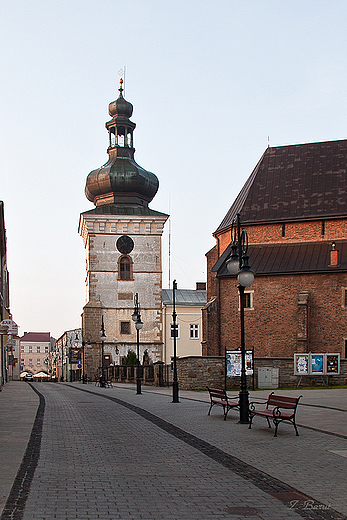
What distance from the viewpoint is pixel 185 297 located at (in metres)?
75.1

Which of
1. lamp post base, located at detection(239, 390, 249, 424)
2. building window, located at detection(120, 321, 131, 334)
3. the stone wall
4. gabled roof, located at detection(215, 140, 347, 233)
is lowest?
the stone wall

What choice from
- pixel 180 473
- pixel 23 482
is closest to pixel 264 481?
pixel 180 473

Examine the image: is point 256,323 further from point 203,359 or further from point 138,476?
point 138,476

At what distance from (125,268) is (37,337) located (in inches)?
4641

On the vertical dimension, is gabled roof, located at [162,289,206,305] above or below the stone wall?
above

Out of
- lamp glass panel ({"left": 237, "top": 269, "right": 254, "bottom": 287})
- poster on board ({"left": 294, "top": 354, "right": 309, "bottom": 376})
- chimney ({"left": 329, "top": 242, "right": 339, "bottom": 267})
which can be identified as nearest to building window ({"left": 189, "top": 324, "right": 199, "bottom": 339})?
chimney ({"left": 329, "top": 242, "right": 339, "bottom": 267})

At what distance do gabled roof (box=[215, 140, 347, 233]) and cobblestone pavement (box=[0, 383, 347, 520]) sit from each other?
2949 centimetres

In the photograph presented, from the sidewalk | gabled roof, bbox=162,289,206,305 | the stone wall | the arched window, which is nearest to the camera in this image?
the sidewalk

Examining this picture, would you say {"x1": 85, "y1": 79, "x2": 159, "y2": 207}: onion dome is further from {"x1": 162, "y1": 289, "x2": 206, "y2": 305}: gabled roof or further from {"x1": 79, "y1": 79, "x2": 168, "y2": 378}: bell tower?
{"x1": 162, "y1": 289, "x2": 206, "y2": 305}: gabled roof

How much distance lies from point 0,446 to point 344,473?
604cm

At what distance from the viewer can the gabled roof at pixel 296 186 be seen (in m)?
43.8

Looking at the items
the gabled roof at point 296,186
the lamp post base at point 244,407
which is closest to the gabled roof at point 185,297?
the gabled roof at point 296,186

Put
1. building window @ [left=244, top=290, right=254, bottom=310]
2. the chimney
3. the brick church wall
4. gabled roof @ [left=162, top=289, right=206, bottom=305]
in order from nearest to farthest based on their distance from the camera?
the brick church wall
the chimney
building window @ [left=244, top=290, right=254, bottom=310]
gabled roof @ [left=162, top=289, right=206, bottom=305]

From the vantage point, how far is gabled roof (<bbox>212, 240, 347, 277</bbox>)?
132ft
